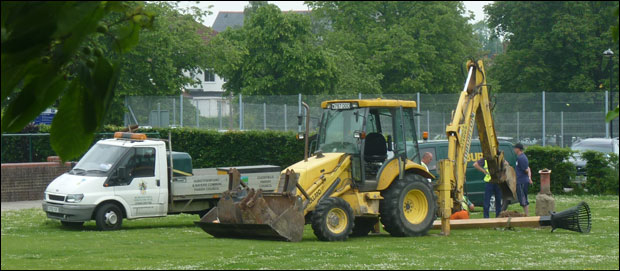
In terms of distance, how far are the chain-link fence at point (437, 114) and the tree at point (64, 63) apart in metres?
33.1

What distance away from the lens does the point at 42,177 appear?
25.8 metres

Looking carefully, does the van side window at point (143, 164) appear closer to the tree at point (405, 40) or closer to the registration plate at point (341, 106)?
the registration plate at point (341, 106)

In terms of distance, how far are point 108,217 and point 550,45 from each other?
112ft

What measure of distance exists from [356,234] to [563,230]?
4.16m

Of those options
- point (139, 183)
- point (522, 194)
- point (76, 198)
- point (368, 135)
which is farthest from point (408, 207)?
point (76, 198)

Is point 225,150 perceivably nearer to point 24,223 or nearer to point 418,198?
point 24,223

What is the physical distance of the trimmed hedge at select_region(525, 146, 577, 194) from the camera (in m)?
27.4

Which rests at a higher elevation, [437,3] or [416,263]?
[437,3]

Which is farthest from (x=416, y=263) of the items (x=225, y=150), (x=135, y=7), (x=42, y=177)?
(x=225, y=150)

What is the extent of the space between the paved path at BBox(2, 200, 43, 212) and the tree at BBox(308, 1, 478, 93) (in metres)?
34.5

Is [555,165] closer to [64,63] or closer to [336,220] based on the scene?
[336,220]

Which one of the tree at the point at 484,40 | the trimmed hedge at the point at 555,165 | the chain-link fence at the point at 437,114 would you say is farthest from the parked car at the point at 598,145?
the tree at the point at 484,40

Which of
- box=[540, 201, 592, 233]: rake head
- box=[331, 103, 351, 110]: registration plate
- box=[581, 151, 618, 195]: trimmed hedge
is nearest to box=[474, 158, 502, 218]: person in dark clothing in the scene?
box=[540, 201, 592, 233]: rake head

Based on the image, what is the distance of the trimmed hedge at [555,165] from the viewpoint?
2739 cm
